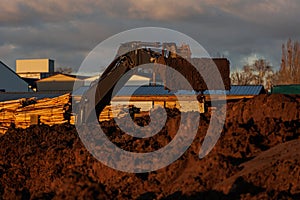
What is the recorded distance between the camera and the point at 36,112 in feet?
66.5

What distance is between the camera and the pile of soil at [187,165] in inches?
333

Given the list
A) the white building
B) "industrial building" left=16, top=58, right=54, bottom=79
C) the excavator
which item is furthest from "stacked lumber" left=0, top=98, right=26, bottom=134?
"industrial building" left=16, top=58, right=54, bottom=79

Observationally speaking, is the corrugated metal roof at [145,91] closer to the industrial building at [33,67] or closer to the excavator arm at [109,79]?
the excavator arm at [109,79]

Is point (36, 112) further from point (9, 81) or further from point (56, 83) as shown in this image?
point (56, 83)

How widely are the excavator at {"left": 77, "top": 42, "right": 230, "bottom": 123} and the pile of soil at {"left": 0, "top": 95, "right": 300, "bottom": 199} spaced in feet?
2.51

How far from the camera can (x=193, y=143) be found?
36.1 feet

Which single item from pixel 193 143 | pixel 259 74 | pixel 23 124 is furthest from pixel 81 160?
pixel 259 74

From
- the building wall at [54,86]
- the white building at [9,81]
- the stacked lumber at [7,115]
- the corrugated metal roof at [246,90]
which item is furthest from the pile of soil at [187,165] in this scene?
the building wall at [54,86]

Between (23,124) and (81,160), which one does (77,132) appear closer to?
(81,160)

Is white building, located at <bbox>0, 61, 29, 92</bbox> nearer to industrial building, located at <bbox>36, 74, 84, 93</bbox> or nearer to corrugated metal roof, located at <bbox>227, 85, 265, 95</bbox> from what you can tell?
industrial building, located at <bbox>36, 74, 84, 93</bbox>

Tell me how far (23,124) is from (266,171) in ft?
44.0

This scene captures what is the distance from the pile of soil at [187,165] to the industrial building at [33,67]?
186 ft

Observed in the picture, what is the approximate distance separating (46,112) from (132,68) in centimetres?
512

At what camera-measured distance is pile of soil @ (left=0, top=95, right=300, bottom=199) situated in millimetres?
8453
